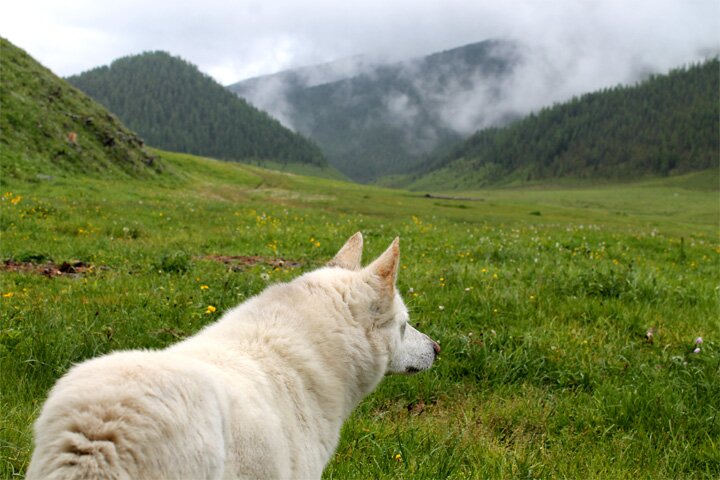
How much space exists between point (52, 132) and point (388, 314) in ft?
128

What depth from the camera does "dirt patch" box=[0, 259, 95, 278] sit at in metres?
9.22

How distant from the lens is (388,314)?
384cm

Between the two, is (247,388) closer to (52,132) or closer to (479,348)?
(479,348)

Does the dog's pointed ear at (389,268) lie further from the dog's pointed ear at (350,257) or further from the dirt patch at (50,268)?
the dirt patch at (50,268)

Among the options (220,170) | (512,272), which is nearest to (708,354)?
(512,272)

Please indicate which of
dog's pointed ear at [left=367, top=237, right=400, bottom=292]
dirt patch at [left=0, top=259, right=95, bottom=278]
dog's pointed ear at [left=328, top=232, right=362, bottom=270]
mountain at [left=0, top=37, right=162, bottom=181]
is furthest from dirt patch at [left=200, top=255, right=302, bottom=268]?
mountain at [left=0, top=37, right=162, bottom=181]

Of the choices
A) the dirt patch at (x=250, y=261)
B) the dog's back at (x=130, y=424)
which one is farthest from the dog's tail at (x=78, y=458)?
the dirt patch at (x=250, y=261)

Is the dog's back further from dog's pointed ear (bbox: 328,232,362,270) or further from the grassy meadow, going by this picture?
the grassy meadow

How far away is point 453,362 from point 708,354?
3292 millimetres

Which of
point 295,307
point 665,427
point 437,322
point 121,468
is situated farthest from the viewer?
point 437,322

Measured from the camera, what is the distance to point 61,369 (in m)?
5.27

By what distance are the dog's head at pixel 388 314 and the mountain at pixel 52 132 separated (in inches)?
1079

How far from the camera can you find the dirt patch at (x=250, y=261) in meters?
11.4

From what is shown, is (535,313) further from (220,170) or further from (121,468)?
(220,170)
